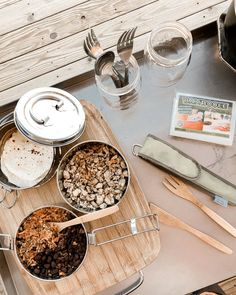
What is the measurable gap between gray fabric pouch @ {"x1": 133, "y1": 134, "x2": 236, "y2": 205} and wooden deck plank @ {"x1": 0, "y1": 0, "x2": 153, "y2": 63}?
45 centimetres

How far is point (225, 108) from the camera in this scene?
108 cm

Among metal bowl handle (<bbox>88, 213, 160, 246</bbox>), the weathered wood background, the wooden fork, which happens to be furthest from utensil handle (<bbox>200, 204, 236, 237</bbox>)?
the weathered wood background

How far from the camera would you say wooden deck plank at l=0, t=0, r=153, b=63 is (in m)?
1.27

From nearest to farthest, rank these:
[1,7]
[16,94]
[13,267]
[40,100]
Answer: [40,100]
[13,267]
[16,94]
[1,7]

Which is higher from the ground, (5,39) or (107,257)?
(5,39)

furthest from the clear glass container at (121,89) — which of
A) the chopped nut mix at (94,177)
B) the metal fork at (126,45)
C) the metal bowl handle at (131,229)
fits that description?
the metal bowl handle at (131,229)

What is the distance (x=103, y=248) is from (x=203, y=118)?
37 cm

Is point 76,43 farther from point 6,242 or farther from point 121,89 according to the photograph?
point 6,242

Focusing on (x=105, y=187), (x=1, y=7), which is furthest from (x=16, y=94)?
(x=105, y=187)

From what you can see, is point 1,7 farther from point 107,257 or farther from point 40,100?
point 107,257

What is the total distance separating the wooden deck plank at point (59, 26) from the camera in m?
1.27

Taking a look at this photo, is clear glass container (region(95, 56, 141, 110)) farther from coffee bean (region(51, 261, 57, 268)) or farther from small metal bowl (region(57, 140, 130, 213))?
coffee bean (region(51, 261, 57, 268))

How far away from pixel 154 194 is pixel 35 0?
0.68 m

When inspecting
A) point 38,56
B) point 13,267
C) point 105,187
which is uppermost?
point 38,56
